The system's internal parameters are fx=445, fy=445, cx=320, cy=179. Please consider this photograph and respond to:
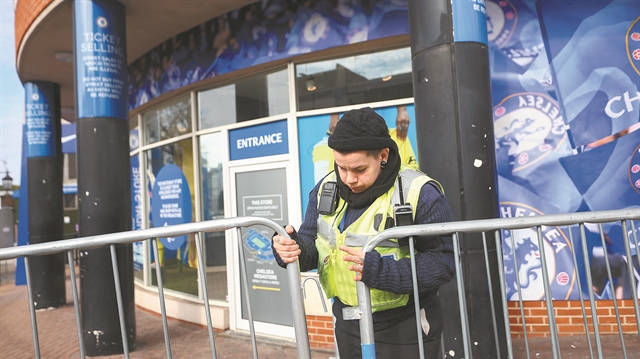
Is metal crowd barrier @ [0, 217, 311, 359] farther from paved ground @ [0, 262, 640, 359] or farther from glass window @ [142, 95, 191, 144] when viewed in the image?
glass window @ [142, 95, 191, 144]

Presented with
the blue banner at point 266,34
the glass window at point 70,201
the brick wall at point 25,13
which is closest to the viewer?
the blue banner at point 266,34

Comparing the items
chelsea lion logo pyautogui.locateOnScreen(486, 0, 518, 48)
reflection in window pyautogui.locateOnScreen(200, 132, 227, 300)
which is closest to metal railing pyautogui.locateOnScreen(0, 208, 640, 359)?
chelsea lion logo pyautogui.locateOnScreen(486, 0, 518, 48)

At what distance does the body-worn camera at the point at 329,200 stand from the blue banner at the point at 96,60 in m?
4.12

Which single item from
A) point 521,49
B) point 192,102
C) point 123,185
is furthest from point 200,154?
point 521,49

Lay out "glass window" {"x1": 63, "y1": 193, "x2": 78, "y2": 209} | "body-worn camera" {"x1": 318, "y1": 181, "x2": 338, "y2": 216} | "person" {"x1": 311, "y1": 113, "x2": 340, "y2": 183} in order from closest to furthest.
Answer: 1. "body-worn camera" {"x1": 318, "y1": 181, "x2": 338, "y2": 216}
2. "person" {"x1": 311, "y1": 113, "x2": 340, "y2": 183}
3. "glass window" {"x1": 63, "y1": 193, "x2": 78, "y2": 209}

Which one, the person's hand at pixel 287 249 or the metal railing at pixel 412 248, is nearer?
the metal railing at pixel 412 248

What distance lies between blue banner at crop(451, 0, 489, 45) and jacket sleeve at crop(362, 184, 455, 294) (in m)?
1.91

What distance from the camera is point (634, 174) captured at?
4.62m

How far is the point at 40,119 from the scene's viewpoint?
8.82 metres

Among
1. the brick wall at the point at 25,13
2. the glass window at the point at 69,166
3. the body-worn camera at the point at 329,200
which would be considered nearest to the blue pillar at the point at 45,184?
the brick wall at the point at 25,13

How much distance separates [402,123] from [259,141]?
1.90 m

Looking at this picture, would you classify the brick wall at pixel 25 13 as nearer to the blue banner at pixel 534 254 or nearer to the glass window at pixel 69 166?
the blue banner at pixel 534 254

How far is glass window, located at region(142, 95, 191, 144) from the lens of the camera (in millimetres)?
6902

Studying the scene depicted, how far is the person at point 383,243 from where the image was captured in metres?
1.92
